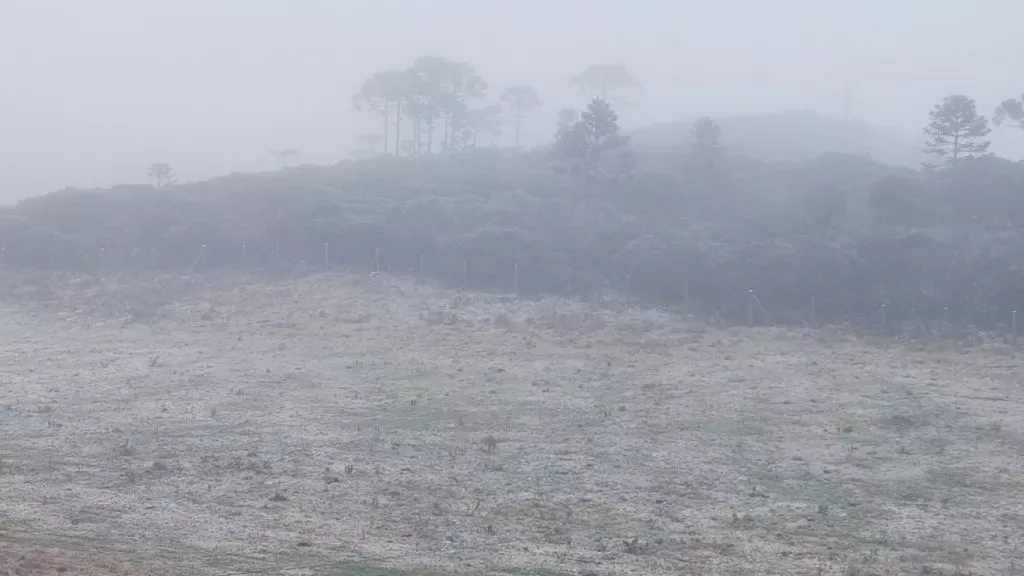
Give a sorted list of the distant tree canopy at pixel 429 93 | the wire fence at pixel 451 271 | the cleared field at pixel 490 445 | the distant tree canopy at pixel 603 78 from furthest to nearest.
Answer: the distant tree canopy at pixel 603 78 → the distant tree canopy at pixel 429 93 → the wire fence at pixel 451 271 → the cleared field at pixel 490 445

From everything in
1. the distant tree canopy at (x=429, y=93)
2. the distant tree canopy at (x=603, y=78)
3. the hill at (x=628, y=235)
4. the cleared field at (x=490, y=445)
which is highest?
the distant tree canopy at (x=603, y=78)

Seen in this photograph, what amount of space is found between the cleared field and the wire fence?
2998mm

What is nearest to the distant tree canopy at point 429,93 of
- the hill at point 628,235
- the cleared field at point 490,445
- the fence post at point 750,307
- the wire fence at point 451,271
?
the hill at point 628,235

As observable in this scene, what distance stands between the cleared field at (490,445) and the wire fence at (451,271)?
2998mm

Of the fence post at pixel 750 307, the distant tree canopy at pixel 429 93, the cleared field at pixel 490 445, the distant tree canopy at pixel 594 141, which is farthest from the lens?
the distant tree canopy at pixel 429 93

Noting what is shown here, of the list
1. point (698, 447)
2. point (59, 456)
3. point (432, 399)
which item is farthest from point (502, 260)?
point (59, 456)

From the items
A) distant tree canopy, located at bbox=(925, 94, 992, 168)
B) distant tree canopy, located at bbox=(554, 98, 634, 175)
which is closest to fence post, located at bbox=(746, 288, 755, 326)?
distant tree canopy, located at bbox=(554, 98, 634, 175)

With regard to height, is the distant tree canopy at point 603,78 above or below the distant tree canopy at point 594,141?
above

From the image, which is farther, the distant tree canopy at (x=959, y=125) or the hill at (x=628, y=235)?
the distant tree canopy at (x=959, y=125)

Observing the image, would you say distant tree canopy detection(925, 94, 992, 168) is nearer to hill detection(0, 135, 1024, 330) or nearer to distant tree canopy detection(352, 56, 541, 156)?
hill detection(0, 135, 1024, 330)

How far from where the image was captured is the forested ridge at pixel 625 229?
4516 centimetres

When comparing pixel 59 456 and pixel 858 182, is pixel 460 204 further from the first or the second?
pixel 59 456

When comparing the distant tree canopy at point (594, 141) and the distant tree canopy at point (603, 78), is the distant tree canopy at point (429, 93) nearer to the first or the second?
the distant tree canopy at point (603, 78)

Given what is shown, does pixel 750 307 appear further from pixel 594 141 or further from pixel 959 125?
pixel 959 125
